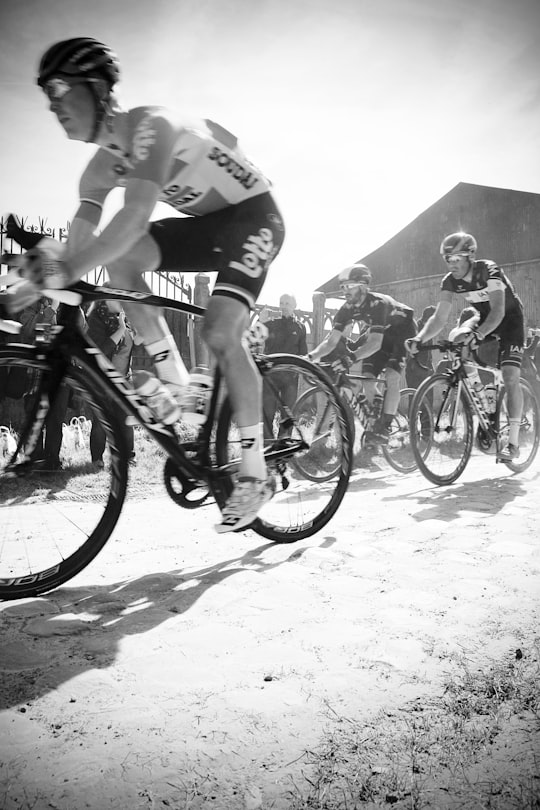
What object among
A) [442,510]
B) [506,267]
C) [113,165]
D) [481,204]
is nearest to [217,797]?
[113,165]

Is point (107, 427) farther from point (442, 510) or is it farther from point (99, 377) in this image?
point (442, 510)

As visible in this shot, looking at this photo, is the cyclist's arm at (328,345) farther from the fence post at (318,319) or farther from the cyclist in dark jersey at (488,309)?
the fence post at (318,319)

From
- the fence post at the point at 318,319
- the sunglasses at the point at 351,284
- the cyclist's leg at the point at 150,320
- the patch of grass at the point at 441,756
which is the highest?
the fence post at the point at 318,319

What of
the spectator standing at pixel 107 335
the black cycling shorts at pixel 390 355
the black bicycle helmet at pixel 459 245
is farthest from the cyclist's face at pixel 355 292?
the spectator standing at pixel 107 335

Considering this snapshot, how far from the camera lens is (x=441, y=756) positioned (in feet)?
4.32

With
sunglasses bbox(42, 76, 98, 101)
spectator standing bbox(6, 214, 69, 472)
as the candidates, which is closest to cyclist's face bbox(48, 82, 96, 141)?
sunglasses bbox(42, 76, 98, 101)

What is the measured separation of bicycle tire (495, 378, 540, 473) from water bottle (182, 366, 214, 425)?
4405 millimetres

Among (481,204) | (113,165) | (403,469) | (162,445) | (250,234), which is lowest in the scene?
(403,469)

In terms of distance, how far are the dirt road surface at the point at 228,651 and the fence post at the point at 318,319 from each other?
10.5m

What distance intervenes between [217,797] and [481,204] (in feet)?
91.9

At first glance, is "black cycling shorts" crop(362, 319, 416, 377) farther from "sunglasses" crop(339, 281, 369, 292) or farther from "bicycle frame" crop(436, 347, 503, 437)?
"bicycle frame" crop(436, 347, 503, 437)

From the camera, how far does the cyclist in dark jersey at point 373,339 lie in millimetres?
6855

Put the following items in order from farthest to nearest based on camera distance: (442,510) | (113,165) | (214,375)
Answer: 1. (442,510)
2. (214,375)
3. (113,165)

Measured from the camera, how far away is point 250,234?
2.77 m
